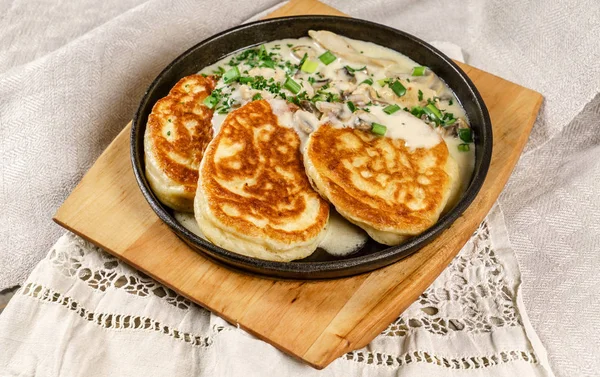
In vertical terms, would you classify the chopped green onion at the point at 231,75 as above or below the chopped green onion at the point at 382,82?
below

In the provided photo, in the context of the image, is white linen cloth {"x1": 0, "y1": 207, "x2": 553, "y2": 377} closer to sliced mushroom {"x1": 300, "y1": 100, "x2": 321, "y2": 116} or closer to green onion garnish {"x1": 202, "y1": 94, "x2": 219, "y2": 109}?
green onion garnish {"x1": 202, "y1": 94, "x2": 219, "y2": 109}

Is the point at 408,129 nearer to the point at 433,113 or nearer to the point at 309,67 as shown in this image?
the point at 433,113

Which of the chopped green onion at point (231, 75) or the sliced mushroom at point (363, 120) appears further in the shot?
the chopped green onion at point (231, 75)

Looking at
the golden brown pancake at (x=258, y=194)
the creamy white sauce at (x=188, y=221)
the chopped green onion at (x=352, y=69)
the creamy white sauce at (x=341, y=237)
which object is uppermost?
the chopped green onion at (x=352, y=69)

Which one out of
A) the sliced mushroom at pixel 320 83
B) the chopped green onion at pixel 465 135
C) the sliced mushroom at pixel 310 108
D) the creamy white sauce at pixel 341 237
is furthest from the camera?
the sliced mushroom at pixel 320 83

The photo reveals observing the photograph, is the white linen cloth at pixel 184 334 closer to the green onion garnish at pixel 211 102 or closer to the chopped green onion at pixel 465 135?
the chopped green onion at pixel 465 135

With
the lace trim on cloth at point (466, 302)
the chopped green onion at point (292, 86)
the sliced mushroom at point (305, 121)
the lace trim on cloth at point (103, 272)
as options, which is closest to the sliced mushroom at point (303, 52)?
the chopped green onion at point (292, 86)

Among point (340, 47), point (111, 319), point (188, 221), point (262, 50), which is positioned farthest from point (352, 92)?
point (111, 319)

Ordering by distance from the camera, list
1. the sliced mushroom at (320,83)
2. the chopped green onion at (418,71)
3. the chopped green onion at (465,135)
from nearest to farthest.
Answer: the chopped green onion at (465,135) → the sliced mushroom at (320,83) → the chopped green onion at (418,71)
